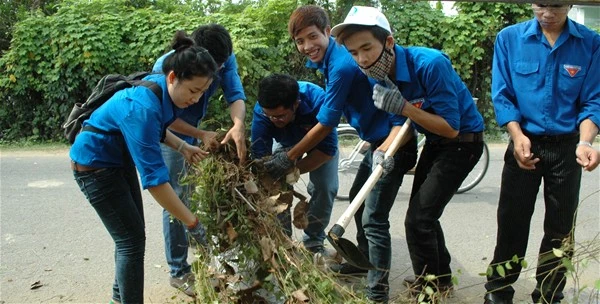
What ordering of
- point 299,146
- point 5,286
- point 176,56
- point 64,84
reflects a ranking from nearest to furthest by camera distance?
1. point 176,56
2. point 299,146
3. point 5,286
4. point 64,84

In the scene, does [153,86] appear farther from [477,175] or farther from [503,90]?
[477,175]

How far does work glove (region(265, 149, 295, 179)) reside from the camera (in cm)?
334

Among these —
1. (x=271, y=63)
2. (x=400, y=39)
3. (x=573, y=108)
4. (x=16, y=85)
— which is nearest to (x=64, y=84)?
(x=16, y=85)

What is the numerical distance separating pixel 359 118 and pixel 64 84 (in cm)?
705

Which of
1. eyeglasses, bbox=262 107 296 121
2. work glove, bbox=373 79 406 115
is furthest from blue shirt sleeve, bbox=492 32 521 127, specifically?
eyeglasses, bbox=262 107 296 121

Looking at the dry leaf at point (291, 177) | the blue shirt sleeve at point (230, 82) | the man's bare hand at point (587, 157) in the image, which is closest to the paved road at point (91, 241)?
the man's bare hand at point (587, 157)

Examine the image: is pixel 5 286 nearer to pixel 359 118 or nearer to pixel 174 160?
pixel 174 160

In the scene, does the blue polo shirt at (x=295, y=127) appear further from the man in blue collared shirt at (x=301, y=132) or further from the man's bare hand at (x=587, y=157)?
the man's bare hand at (x=587, y=157)

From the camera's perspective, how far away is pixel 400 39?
9695 millimetres

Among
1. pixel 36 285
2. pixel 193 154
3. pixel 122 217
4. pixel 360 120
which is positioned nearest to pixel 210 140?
pixel 193 154

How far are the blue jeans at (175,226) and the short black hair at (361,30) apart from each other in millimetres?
→ 1275

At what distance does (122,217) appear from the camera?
2904 mm

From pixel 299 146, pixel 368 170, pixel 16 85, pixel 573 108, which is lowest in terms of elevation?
pixel 16 85

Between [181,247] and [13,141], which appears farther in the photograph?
[13,141]
